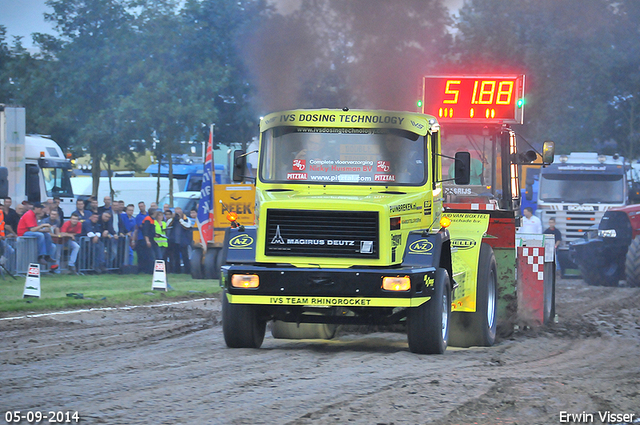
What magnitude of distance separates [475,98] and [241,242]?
217 inches

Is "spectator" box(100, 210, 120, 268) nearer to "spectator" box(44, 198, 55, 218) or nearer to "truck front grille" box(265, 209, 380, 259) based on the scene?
"spectator" box(44, 198, 55, 218)

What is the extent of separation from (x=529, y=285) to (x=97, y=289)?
8.92 meters

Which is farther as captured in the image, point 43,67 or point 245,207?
point 43,67

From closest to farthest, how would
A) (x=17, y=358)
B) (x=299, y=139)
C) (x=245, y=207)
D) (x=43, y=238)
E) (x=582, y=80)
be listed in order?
(x=17, y=358), (x=299, y=139), (x=43, y=238), (x=245, y=207), (x=582, y=80)

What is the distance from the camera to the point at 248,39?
22875 mm

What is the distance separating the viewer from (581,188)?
27.5m

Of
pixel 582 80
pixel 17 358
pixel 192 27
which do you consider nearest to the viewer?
pixel 17 358

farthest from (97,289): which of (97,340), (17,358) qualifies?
(17,358)

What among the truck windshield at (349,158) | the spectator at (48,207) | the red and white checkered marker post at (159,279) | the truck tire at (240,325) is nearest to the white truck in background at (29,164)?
the spectator at (48,207)

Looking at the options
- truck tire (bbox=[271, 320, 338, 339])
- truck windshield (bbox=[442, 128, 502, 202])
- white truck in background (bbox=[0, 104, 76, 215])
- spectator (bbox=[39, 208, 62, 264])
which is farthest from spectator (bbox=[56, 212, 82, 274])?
truck tire (bbox=[271, 320, 338, 339])

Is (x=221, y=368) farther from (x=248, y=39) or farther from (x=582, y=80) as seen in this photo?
(x=582, y=80)

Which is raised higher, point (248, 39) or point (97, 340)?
point (248, 39)

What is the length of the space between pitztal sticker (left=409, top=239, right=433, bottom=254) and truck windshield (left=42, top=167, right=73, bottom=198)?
17206 millimetres

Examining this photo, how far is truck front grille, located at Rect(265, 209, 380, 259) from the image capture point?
371 inches
